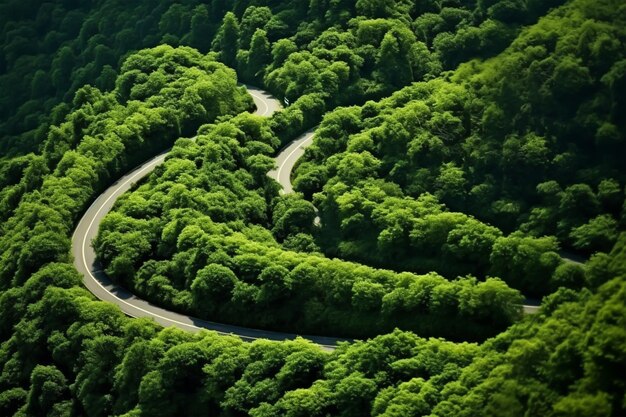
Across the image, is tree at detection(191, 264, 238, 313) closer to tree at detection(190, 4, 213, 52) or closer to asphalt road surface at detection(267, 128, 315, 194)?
asphalt road surface at detection(267, 128, 315, 194)

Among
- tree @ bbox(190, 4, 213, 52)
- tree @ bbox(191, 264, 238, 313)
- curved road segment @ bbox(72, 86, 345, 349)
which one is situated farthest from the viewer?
tree @ bbox(190, 4, 213, 52)

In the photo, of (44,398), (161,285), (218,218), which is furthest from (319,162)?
(44,398)

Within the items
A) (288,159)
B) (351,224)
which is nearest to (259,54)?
(288,159)

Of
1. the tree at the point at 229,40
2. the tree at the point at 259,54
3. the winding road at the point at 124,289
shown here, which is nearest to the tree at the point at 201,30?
the tree at the point at 229,40

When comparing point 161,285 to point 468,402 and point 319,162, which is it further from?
point 468,402

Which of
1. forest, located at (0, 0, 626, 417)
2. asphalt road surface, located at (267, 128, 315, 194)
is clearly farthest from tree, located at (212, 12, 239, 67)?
asphalt road surface, located at (267, 128, 315, 194)

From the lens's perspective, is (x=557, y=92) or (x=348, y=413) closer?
(x=348, y=413)

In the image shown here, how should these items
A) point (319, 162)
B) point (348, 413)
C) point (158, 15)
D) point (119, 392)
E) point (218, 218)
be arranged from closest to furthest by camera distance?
point (348, 413) → point (119, 392) → point (218, 218) → point (319, 162) → point (158, 15)
